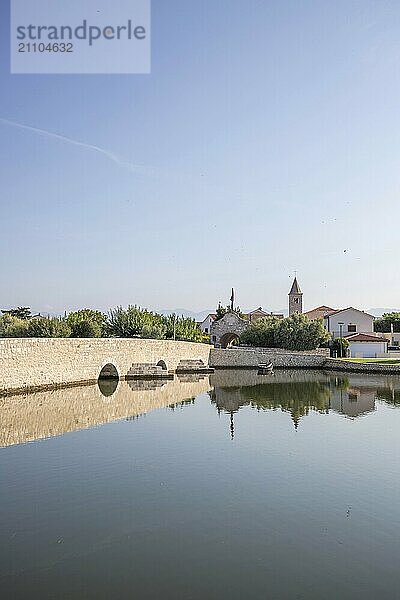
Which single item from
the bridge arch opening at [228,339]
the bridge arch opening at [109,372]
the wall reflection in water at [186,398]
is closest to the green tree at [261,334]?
the bridge arch opening at [228,339]

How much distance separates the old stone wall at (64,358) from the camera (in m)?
18.0

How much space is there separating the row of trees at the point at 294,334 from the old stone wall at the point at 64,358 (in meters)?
14.0

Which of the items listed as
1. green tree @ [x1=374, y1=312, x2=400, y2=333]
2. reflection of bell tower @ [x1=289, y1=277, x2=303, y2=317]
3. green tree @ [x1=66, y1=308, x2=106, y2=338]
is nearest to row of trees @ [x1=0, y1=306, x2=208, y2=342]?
green tree @ [x1=66, y1=308, x2=106, y2=338]

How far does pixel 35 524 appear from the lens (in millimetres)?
7699

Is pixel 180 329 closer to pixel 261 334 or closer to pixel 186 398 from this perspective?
pixel 261 334

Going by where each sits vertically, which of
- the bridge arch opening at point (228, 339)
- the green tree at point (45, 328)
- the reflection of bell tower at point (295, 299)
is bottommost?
the bridge arch opening at point (228, 339)

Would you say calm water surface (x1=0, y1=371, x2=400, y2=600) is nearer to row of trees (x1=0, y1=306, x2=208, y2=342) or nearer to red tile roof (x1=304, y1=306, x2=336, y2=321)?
row of trees (x1=0, y1=306, x2=208, y2=342)

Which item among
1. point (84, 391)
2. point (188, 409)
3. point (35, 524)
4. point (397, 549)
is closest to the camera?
point (397, 549)

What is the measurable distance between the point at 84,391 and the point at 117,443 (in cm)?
812

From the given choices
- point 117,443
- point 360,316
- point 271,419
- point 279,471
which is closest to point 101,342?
point 271,419

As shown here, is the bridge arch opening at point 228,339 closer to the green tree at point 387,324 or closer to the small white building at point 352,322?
the small white building at point 352,322

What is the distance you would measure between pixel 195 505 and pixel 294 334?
3365 centimetres

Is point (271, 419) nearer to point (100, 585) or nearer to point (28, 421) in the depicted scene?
A: point (28, 421)

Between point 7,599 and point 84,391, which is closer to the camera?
point 7,599
